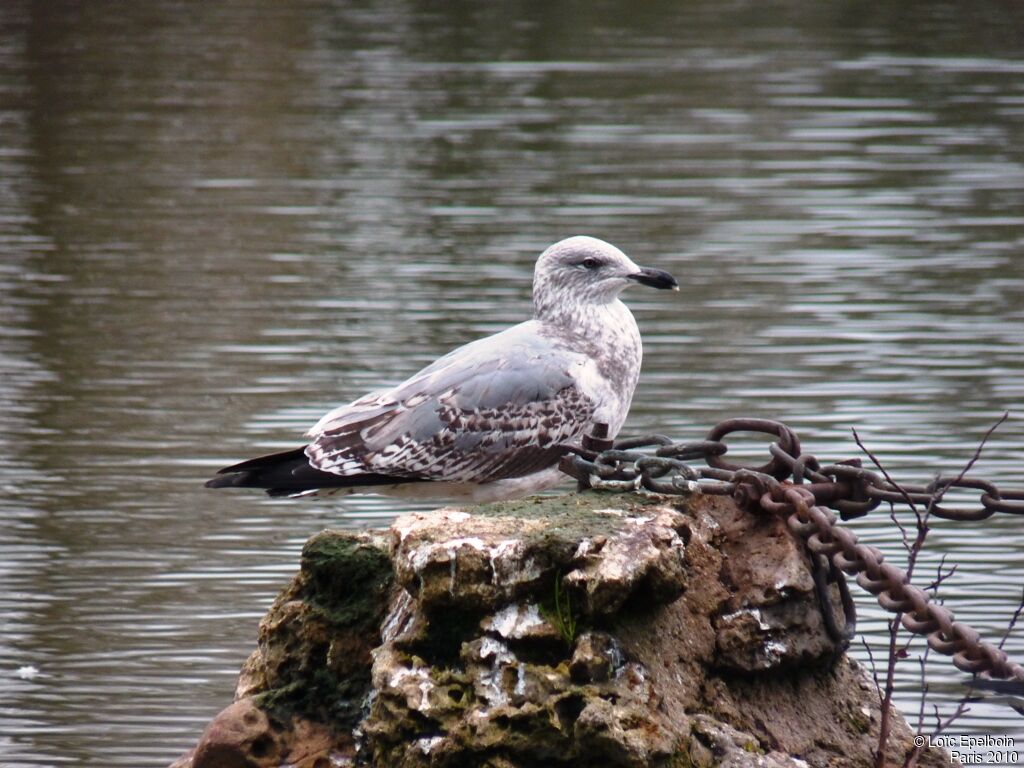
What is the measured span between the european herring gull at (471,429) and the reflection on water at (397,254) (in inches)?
42.4

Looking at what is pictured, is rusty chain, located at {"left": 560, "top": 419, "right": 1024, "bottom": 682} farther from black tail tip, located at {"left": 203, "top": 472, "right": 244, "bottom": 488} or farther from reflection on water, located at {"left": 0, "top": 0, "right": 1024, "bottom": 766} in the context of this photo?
reflection on water, located at {"left": 0, "top": 0, "right": 1024, "bottom": 766}

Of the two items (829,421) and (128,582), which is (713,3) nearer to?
(829,421)

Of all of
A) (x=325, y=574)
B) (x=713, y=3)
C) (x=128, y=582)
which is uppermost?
(x=325, y=574)

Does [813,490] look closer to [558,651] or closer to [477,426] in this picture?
[558,651]

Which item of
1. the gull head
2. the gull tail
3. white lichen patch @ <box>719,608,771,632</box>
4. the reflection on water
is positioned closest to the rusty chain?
white lichen patch @ <box>719,608,771,632</box>

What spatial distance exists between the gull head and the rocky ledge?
197 centimetres

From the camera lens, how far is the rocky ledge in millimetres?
4039

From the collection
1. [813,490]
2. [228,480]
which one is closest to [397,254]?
[228,480]

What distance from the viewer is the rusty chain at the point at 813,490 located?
398cm

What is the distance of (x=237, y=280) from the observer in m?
13.5

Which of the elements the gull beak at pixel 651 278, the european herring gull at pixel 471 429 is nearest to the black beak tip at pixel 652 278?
the gull beak at pixel 651 278

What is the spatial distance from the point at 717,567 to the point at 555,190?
11.9 meters

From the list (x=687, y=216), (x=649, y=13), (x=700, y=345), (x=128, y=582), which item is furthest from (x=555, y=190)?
(x=649, y=13)

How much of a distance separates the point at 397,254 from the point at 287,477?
26.8 ft
